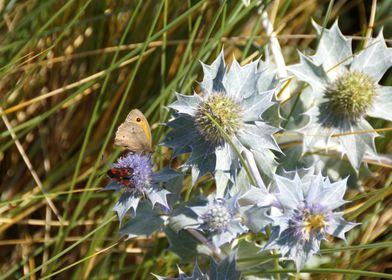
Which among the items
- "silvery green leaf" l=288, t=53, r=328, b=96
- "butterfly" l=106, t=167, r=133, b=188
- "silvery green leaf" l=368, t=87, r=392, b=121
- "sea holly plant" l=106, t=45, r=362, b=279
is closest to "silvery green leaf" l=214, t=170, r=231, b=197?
"sea holly plant" l=106, t=45, r=362, b=279

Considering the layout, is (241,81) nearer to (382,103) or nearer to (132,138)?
(132,138)

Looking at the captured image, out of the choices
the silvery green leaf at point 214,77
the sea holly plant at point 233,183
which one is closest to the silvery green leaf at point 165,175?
the sea holly plant at point 233,183

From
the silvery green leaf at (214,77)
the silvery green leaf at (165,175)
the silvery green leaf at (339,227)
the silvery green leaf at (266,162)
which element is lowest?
the silvery green leaf at (339,227)

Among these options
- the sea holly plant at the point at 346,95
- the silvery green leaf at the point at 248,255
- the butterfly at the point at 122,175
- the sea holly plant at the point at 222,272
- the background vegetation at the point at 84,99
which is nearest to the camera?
the butterfly at the point at 122,175

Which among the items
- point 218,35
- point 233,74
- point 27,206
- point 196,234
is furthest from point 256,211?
point 27,206

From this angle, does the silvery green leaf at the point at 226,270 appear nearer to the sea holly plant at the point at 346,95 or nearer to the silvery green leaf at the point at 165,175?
the silvery green leaf at the point at 165,175

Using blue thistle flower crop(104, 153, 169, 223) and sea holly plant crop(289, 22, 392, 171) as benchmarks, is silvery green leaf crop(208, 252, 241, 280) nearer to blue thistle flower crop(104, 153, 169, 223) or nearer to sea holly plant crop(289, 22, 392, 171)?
blue thistle flower crop(104, 153, 169, 223)
